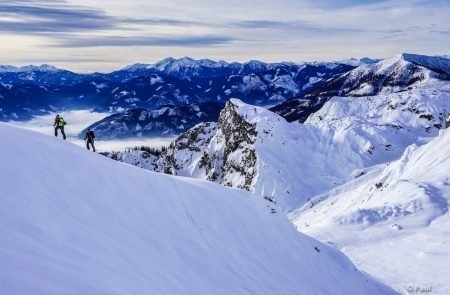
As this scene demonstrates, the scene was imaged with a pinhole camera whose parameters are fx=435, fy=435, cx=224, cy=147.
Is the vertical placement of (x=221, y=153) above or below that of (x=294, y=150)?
below

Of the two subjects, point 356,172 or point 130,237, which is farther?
point 356,172

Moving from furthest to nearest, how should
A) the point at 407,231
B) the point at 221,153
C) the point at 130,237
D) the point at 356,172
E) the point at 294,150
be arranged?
1. the point at 221,153
2. the point at 294,150
3. the point at 356,172
4. the point at 407,231
5. the point at 130,237


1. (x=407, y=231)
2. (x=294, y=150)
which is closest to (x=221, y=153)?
(x=294, y=150)

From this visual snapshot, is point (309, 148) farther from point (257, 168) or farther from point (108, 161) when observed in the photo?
point (108, 161)

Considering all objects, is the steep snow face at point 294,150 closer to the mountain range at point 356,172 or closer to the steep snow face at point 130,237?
the mountain range at point 356,172

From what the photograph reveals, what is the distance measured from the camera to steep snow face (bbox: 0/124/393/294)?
938 cm

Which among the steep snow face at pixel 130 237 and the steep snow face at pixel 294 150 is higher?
the steep snow face at pixel 130 237

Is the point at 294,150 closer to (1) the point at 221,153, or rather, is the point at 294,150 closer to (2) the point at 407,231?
(1) the point at 221,153

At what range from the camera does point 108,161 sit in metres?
19.0

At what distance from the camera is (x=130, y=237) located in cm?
1371

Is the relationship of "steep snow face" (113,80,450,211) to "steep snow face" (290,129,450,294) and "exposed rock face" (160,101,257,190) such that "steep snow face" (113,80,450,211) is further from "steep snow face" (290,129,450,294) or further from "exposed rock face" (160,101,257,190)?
"steep snow face" (290,129,450,294)

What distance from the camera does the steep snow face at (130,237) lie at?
30.8ft

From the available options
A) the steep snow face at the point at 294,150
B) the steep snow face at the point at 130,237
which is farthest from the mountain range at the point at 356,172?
the steep snow face at the point at 130,237

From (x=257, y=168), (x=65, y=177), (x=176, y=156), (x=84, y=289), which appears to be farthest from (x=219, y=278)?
(x=176, y=156)
